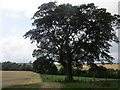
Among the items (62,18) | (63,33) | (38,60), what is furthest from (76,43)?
(38,60)

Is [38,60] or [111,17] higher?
[111,17]

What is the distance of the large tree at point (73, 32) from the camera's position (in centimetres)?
2750

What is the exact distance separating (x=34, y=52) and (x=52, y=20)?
5.83 meters

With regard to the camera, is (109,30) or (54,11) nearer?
(109,30)

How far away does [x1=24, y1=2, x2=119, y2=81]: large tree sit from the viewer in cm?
2750

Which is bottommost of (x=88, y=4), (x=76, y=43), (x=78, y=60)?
(x=78, y=60)

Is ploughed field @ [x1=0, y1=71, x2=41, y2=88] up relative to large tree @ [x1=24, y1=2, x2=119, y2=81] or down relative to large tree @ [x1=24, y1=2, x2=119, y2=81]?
down

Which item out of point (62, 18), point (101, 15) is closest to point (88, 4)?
point (101, 15)

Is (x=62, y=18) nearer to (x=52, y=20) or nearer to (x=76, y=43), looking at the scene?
(x=52, y=20)

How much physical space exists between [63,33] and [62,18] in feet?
7.42

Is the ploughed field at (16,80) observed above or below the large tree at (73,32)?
below

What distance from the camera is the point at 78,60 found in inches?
1161

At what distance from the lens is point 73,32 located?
28.7 m

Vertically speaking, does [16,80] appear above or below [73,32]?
below
